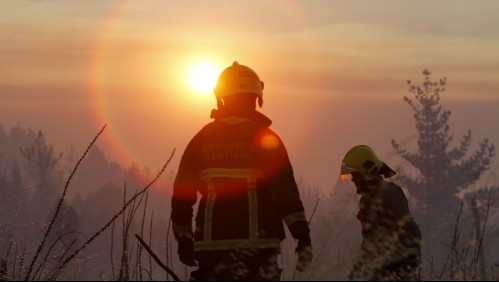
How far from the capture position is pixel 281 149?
20.3ft

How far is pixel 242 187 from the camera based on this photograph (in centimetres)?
608

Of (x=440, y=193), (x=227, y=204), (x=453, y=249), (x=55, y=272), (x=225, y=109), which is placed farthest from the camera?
(x=440, y=193)

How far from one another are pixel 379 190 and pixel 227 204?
1309 millimetres

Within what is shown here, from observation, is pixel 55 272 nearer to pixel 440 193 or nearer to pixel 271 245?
pixel 271 245

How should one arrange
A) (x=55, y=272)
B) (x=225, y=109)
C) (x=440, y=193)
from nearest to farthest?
(x=55, y=272)
(x=225, y=109)
(x=440, y=193)

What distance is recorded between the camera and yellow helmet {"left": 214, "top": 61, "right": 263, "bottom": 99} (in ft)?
21.0

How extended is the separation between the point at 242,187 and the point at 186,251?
2.20ft

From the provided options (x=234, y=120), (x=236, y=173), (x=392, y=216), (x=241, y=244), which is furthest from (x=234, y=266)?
(x=392, y=216)

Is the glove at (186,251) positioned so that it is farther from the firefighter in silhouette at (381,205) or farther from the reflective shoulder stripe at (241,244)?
the firefighter in silhouette at (381,205)

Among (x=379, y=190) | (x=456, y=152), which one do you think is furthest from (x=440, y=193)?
(x=379, y=190)

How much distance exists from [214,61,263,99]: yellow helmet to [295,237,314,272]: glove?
108 cm

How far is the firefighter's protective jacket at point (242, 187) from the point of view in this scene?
6001 millimetres

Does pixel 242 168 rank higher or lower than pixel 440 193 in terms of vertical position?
higher

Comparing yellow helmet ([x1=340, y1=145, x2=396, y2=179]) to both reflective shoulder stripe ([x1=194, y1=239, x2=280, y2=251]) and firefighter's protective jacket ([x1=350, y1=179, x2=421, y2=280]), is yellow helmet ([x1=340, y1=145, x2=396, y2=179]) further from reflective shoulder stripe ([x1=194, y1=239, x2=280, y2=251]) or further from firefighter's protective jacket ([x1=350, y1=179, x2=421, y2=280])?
reflective shoulder stripe ([x1=194, y1=239, x2=280, y2=251])
